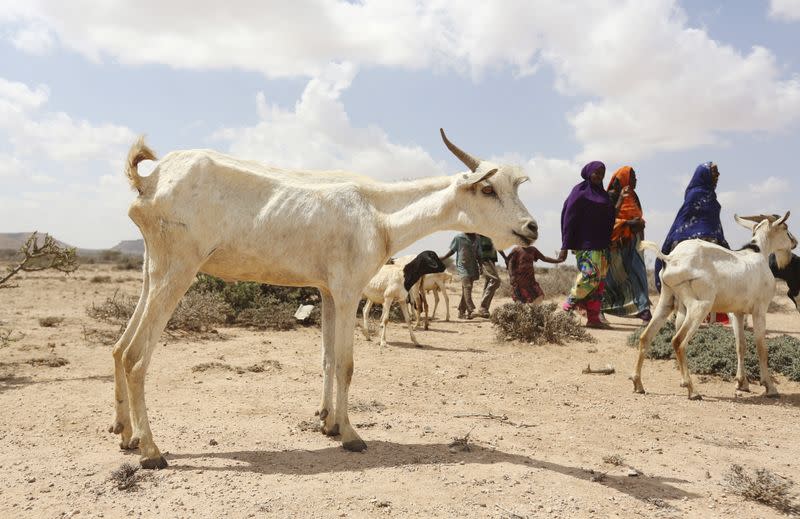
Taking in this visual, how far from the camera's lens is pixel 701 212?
10.1m

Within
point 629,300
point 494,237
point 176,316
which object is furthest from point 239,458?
point 629,300

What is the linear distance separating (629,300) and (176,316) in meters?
8.82

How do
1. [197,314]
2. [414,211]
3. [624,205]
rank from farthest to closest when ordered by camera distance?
[624,205]
[197,314]
[414,211]

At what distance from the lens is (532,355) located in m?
9.33

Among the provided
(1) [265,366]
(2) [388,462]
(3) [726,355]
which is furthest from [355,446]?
(3) [726,355]

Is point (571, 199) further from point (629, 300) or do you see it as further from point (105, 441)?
point (105, 441)

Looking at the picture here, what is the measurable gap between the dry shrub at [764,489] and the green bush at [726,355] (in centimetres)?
423

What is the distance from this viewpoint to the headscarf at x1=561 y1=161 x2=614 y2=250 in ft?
37.2

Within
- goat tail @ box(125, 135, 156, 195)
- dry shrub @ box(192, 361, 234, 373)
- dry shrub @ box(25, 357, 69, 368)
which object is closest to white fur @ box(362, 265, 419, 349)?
dry shrub @ box(192, 361, 234, 373)

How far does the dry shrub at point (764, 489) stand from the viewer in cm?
374

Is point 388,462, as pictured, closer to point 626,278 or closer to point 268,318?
point 268,318

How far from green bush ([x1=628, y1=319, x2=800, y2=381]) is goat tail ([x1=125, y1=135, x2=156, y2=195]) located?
743cm

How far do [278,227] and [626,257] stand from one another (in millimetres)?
9686

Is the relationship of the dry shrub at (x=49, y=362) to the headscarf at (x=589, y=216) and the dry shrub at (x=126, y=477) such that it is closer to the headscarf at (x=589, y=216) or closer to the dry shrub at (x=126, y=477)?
the dry shrub at (x=126, y=477)
